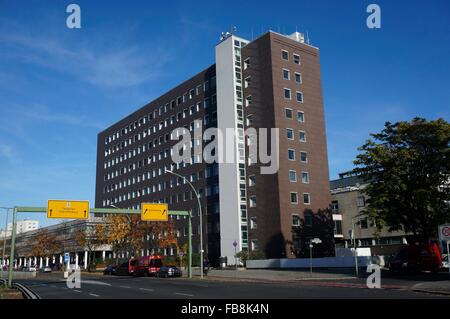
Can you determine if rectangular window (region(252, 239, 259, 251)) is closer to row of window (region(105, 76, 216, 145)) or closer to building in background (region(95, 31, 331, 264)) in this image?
building in background (region(95, 31, 331, 264))

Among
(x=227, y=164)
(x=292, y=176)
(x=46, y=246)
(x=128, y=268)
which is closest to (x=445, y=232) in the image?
(x=128, y=268)

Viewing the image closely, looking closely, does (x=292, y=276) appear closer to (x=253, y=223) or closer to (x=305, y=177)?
(x=253, y=223)

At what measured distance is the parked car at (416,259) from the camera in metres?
A: 33.5

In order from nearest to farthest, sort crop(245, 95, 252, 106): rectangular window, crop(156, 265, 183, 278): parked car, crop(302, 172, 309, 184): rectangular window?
crop(156, 265, 183, 278): parked car
crop(302, 172, 309, 184): rectangular window
crop(245, 95, 252, 106): rectangular window

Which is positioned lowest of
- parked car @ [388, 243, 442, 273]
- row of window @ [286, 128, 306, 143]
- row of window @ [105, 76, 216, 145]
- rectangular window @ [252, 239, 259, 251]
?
parked car @ [388, 243, 442, 273]

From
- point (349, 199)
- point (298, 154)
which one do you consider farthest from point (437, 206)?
point (349, 199)

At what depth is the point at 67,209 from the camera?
125ft

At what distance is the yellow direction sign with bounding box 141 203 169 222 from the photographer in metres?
41.4

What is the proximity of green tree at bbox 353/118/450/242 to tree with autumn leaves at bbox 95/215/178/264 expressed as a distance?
37.7 meters

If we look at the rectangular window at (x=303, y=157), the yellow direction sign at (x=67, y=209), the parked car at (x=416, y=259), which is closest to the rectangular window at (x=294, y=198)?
the rectangular window at (x=303, y=157)

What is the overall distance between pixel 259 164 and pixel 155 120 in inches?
1358

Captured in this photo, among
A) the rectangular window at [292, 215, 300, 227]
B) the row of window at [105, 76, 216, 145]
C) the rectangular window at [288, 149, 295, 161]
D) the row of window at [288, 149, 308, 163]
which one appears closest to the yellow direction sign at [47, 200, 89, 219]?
the rectangular window at [292, 215, 300, 227]
